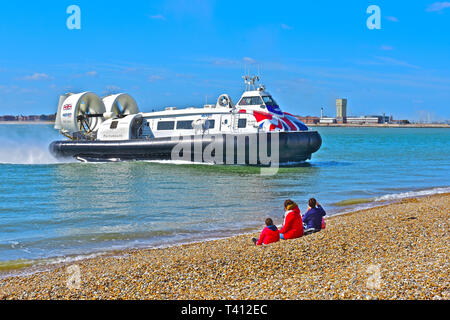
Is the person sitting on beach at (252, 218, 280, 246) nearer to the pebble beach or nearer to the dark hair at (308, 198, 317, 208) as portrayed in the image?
the pebble beach

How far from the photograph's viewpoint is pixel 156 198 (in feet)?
36.8

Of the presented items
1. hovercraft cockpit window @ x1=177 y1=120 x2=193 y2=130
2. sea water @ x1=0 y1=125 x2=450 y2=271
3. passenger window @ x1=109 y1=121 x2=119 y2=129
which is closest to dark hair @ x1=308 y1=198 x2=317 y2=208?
sea water @ x1=0 y1=125 x2=450 y2=271

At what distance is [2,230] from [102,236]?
6.02 ft

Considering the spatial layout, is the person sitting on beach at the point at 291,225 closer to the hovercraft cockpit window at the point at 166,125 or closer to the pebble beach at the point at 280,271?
the pebble beach at the point at 280,271

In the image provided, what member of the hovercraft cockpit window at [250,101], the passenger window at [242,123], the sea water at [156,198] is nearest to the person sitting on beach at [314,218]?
the sea water at [156,198]

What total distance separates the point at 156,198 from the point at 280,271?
706cm

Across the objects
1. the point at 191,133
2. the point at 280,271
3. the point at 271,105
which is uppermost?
the point at 271,105

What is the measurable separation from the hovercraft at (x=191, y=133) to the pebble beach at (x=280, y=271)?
9612 mm

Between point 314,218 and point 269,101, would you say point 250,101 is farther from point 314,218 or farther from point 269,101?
point 314,218

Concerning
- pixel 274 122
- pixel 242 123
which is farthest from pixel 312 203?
pixel 242 123

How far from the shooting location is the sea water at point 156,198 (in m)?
7.22

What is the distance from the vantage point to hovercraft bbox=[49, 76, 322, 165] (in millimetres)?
15898

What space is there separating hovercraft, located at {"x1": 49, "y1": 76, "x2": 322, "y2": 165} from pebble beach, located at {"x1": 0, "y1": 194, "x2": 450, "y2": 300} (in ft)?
31.5
